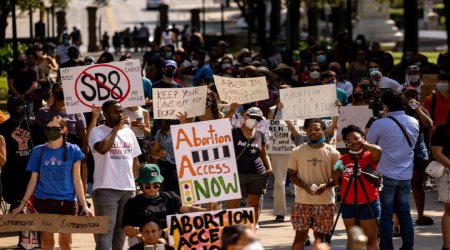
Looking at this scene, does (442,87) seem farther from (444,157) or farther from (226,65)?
(226,65)

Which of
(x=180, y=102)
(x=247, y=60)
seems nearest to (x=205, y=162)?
(x=180, y=102)

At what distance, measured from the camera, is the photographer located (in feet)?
42.8

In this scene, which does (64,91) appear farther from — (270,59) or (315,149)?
(270,59)

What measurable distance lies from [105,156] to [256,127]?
278cm

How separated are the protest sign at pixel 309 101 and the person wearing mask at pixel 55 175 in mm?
4548

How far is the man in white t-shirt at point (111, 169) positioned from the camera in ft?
42.5

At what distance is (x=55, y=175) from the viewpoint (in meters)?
12.5

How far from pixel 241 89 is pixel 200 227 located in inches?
217

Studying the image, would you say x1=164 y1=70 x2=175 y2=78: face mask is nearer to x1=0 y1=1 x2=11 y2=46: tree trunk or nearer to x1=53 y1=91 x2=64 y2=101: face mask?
x1=53 y1=91 x2=64 y2=101: face mask

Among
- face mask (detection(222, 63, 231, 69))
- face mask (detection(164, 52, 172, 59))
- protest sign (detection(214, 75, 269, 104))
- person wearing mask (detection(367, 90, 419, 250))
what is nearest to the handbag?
person wearing mask (detection(367, 90, 419, 250))

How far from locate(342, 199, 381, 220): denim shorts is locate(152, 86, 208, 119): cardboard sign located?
9.08 feet

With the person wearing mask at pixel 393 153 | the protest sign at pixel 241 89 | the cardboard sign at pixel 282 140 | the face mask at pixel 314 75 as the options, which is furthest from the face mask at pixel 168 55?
the person wearing mask at pixel 393 153

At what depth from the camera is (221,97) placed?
688 inches

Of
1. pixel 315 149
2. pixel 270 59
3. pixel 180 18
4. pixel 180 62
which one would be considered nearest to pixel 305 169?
pixel 315 149
